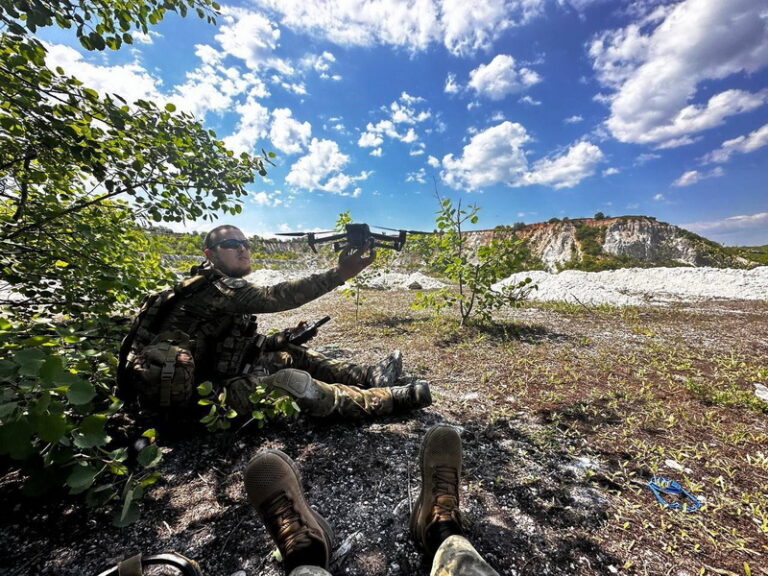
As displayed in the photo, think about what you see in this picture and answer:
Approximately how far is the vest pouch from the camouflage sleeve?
54 cm

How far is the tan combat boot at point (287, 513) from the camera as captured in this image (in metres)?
1.49

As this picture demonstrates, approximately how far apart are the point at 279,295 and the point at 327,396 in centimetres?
95

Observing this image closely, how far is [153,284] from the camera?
2539 millimetres

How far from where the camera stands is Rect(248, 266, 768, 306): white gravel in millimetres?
10016

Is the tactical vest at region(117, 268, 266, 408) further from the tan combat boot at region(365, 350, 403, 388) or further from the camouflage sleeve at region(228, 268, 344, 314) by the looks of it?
the tan combat boot at region(365, 350, 403, 388)

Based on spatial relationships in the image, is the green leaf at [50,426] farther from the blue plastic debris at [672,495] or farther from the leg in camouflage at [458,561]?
the blue plastic debris at [672,495]

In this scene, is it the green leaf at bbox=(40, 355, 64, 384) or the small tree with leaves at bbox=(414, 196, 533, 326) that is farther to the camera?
the small tree with leaves at bbox=(414, 196, 533, 326)

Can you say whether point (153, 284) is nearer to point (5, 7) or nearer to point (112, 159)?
point (112, 159)

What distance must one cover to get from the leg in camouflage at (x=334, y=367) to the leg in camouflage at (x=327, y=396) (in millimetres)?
404

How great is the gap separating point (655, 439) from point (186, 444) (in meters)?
3.80

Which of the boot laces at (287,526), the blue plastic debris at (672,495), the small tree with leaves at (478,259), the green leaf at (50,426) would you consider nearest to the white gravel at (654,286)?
the small tree with leaves at (478,259)

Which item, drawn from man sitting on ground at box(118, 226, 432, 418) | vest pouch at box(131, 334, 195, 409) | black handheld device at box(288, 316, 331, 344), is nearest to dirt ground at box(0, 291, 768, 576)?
man sitting on ground at box(118, 226, 432, 418)

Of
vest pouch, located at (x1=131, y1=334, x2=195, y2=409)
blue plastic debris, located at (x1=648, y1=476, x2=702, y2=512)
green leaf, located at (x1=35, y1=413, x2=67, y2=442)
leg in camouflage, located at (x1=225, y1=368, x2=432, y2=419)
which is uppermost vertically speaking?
green leaf, located at (x1=35, y1=413, x2=67, y2=442)

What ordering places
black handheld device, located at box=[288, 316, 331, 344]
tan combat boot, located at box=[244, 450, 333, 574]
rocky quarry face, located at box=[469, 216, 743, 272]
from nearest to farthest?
1. tan combat boot, located at box=[244, 450, 333, 574]
2. black handheld device, located at box=[288, 316, 331, 344]
3. rocky quarry face, located at box=[469, 216, 743, 272]
